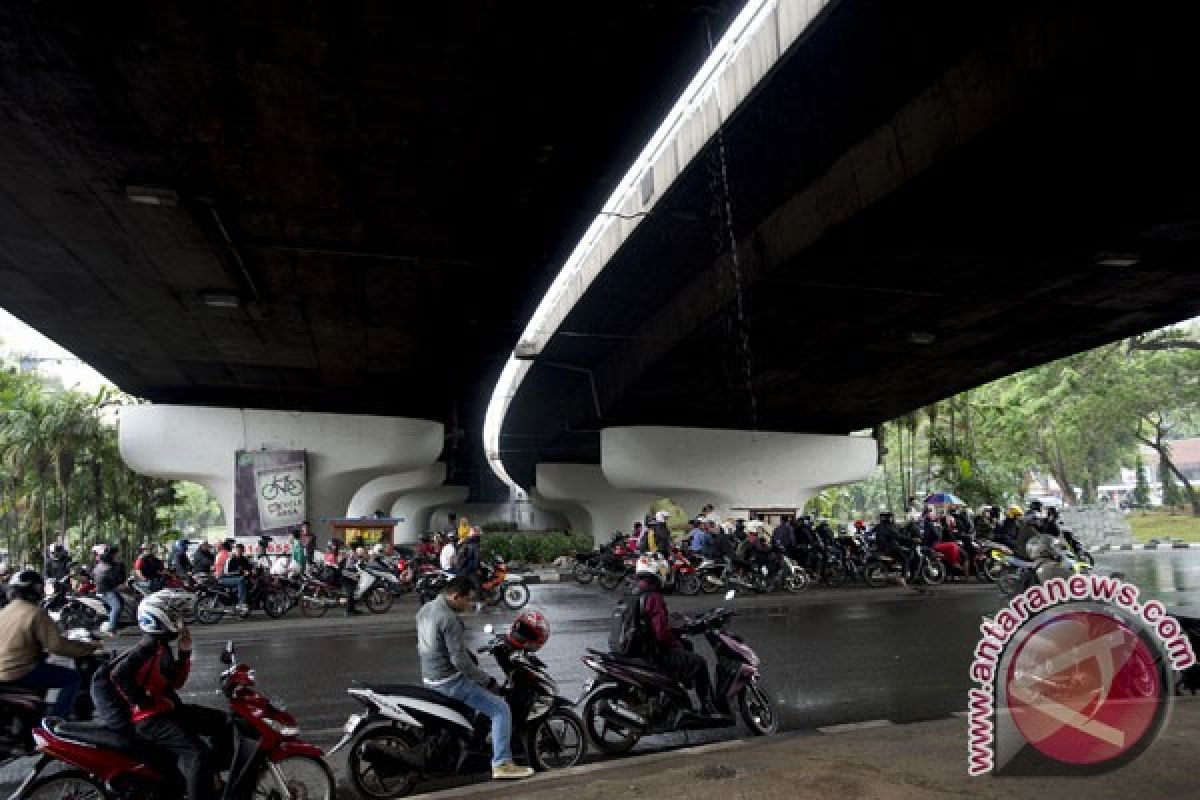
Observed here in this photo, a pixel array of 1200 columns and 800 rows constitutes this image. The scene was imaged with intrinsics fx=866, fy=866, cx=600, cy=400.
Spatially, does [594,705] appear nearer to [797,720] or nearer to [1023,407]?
[797,720]

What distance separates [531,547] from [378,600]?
19895mm

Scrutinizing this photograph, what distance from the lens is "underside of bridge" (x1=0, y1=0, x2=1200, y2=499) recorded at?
8.08 meters

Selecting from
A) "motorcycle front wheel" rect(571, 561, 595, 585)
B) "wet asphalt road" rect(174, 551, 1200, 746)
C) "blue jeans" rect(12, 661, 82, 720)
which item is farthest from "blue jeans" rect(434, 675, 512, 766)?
"motorcycle front wheel" rect(571, 561, 595, 585)

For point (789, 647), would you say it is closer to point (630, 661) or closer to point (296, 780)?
Answer: point (630, 661)

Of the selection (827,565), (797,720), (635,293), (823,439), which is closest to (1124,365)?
(823,439)

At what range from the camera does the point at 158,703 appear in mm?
4516

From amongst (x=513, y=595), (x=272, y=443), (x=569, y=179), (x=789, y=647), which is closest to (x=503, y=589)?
(x=513, y=595)

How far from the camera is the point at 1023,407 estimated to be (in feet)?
135

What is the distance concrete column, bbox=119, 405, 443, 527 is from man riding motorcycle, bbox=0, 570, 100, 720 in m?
22.5

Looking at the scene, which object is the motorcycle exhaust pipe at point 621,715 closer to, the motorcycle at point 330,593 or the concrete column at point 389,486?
the motorcycle at point 330,593

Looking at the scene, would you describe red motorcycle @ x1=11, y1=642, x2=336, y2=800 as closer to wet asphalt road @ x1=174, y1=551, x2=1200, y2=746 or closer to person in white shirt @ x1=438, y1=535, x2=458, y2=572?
wet asphalt road @ x1=174, y1=551, x2=1200, y2=746

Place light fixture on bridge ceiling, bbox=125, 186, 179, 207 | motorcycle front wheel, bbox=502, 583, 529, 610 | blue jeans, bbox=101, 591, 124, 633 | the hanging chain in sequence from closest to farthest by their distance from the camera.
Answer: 1. the hanging chain
2. light fixture on bridge ceiling, bbox=125, 186, 179, 207
3. blue jeans, bbox=101, 591, 124, 633
4. motorcycle front wheel, bbox=502, 583, 529, 610

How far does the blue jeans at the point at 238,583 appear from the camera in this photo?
54.5ft

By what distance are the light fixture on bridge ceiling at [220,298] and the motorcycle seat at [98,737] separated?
13104 mm
